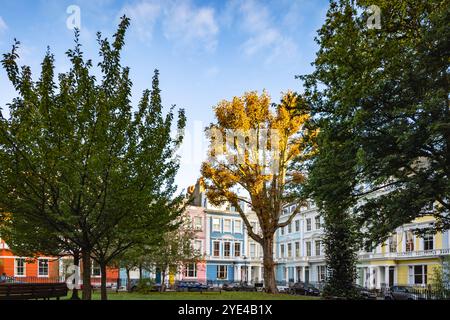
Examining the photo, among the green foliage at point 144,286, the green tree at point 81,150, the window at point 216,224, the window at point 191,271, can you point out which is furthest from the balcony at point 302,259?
the green tree at point 81,150

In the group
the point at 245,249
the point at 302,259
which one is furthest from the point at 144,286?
the point at 245,249

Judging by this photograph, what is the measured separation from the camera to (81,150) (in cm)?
1373

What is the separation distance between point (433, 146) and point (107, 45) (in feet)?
46.4

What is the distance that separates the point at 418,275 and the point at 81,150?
4233cm

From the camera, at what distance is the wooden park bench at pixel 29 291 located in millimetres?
19828

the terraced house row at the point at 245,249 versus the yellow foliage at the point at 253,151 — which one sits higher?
the yellow foliage at the point at 253,151

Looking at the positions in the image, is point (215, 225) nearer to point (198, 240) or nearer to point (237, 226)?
point (198, 240)

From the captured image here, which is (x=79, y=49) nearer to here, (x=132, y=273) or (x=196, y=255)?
(x=196, y=255)

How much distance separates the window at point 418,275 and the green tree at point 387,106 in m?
27.0

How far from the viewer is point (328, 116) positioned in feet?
71.3

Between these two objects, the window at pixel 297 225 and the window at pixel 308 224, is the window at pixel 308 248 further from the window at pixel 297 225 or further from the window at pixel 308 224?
the window at pixel 297 225

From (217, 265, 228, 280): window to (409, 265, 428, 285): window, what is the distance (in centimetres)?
3058

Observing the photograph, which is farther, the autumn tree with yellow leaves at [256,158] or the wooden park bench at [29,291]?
the autumn tree with yellow leaves at [256,158]
